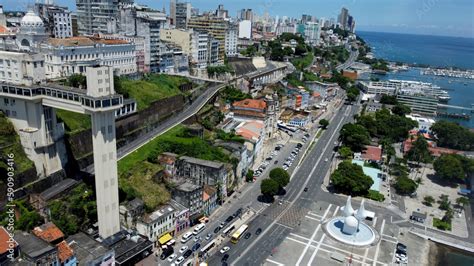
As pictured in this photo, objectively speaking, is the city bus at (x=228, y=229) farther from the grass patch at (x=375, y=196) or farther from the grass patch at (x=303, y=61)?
the grass patch at (x=303, y=61)

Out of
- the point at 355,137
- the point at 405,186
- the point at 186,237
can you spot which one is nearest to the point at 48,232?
the point at 186,237

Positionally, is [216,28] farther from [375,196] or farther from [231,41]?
[375,196]

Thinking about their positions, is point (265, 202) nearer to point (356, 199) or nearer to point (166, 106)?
point (356, 199)

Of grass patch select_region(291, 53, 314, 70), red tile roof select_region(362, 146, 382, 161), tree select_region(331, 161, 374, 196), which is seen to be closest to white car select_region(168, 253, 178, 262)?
tree select_region(331, 161, 374, 196)

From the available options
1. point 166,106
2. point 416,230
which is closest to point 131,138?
point 166,106

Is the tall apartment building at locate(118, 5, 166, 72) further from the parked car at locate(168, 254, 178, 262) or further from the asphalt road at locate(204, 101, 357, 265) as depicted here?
the parked car at locate(168, 254, 178, 262)
